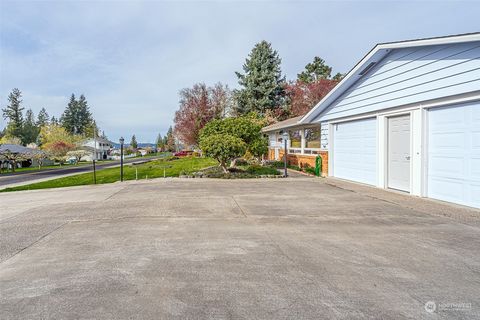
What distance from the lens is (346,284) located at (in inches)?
105

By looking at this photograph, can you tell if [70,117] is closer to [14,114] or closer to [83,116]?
[83,116]

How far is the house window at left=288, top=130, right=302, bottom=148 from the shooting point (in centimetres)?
1610

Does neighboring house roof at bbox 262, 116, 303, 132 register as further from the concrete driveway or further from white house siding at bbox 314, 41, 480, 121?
the concrete driveway

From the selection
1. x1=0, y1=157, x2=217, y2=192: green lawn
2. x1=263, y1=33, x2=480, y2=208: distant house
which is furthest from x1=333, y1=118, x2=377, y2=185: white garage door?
x1=0, y1=157, x2=217, y2=192: green lawn

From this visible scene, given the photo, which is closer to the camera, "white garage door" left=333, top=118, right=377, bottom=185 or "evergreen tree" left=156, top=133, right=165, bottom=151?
"white garage door" left=333, top=118, right=377, bottom=185

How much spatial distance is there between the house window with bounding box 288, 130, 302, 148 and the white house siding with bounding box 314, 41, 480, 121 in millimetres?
5898

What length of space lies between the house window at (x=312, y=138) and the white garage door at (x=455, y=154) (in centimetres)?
661

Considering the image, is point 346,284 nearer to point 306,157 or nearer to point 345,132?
point 345,132

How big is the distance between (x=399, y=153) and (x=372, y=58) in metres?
3.32

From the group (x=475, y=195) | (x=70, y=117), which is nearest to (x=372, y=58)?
(x=475, y=195)

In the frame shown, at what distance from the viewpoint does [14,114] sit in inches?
2324

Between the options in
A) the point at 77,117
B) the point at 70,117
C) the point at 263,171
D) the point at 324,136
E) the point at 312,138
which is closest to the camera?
the point at 324,136

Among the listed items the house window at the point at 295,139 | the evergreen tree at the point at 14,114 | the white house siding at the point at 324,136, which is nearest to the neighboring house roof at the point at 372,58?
the white house siding at the point at 324,136

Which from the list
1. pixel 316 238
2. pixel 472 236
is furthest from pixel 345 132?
pixel 316 238
